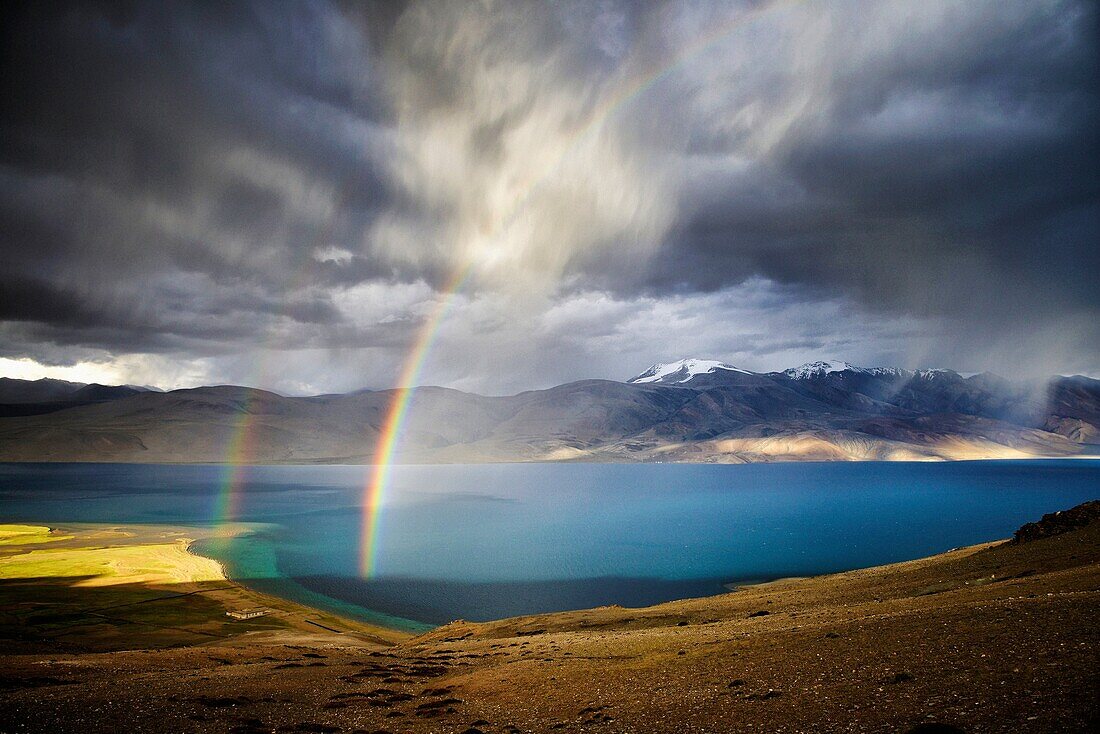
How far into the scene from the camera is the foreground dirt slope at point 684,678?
1511 centimetres

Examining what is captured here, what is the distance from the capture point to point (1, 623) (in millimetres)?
52656

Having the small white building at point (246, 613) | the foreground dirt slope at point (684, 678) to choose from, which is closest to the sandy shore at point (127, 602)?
the small white building at point (246, 613)

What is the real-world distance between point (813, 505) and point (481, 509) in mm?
100133

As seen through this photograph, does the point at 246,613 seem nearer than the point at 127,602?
Yes

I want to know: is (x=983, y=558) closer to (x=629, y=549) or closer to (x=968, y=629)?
(x=968, y=629)

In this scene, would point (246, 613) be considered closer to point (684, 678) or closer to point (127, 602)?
point (127, 602)

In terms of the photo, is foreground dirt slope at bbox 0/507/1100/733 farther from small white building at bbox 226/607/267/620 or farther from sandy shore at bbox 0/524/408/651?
small white building at bbox 226/607/267/620

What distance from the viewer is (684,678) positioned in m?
22.2

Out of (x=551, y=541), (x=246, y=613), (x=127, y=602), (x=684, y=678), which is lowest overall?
(x=246, y=613)

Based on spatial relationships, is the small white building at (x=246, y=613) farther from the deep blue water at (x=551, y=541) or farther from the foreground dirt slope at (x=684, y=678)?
the foreground dirt slope at (x=684, y=678)

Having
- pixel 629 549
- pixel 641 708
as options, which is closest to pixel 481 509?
pixel 629 549

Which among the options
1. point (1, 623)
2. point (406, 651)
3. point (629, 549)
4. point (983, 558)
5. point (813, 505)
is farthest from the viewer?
point (813, 505)

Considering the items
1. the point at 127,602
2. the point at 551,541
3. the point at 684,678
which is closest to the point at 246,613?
the point at 127,602

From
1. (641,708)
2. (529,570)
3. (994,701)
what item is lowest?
(529,570)
